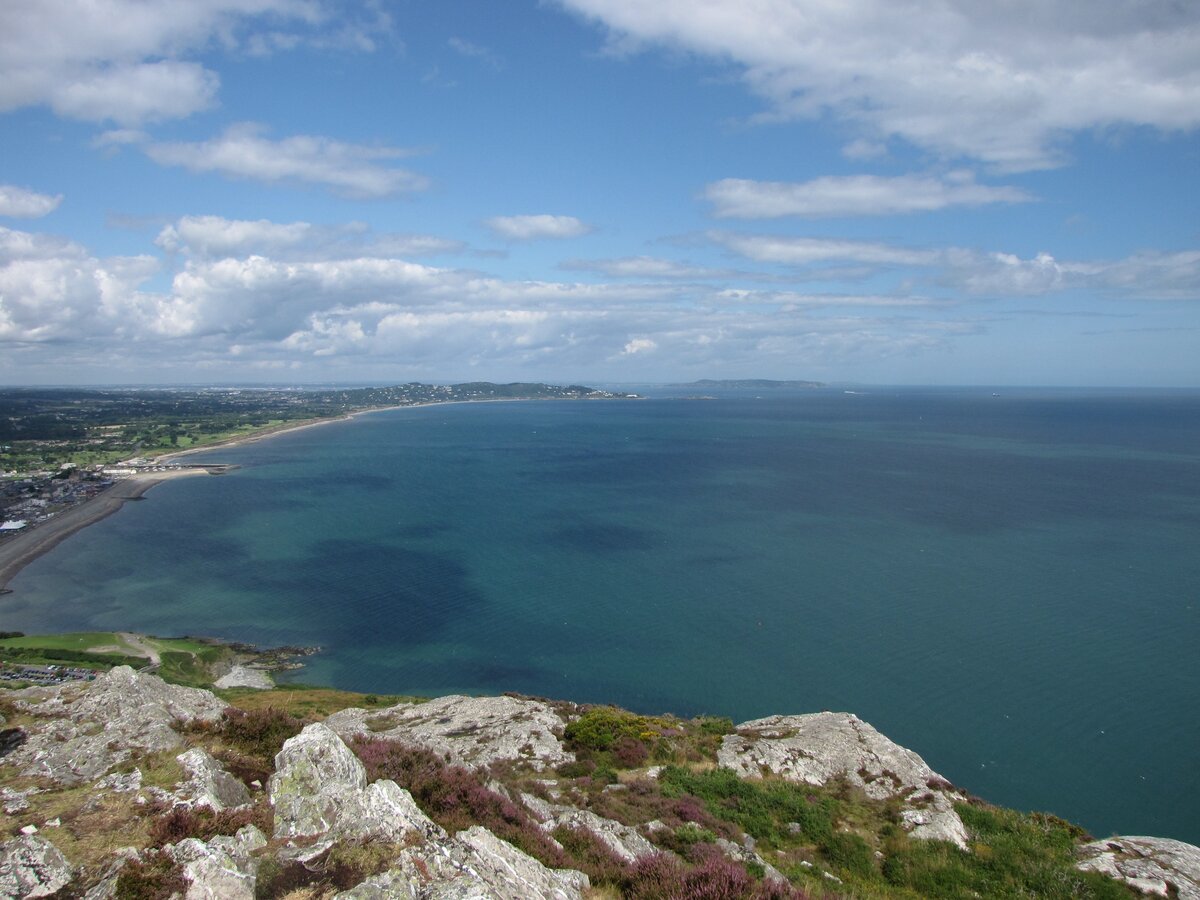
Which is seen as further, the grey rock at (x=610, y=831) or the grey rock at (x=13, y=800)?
the grey rock at (x=610, y=831)

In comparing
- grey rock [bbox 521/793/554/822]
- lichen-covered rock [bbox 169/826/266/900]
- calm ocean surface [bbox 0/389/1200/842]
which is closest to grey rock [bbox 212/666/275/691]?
calm ocean surface [bbox 0/389/1200/842]

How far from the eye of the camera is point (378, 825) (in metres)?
9.66

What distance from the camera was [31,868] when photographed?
785cm

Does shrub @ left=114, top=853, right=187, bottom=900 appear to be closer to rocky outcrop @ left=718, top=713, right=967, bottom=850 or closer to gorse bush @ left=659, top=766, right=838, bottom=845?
gorse bush @ left=659, top=766, right=838, bottom=845

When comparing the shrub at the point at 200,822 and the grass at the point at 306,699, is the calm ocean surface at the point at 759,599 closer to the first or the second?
the grass at the point at 306,699

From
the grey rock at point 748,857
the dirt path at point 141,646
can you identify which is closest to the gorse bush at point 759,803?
the grey rock at point 748,857

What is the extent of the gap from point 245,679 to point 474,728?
30.8 meters

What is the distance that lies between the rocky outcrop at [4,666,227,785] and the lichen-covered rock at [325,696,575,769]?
5619mm

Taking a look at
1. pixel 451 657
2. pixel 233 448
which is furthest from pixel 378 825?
pixel 233 448

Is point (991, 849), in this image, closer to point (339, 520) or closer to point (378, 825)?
point (378, 825)

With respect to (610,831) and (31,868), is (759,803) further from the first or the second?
(31,868)

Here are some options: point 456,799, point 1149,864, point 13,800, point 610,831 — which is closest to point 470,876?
point 456,799

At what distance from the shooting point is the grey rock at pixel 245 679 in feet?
147

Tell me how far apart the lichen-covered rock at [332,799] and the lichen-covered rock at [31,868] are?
102 inches
